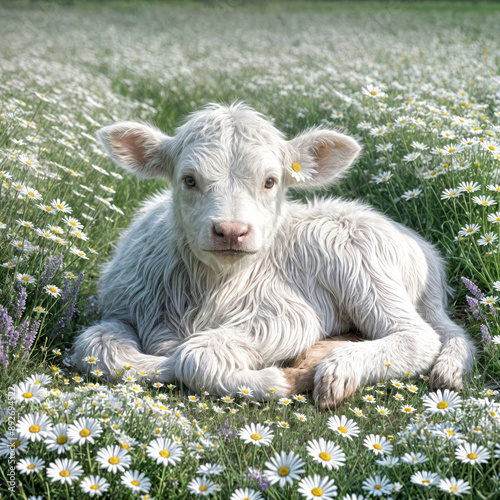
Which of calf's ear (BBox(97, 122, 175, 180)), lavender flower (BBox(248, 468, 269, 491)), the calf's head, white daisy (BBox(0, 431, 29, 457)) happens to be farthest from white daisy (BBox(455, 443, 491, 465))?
calf's ear (BBox(97, 122, 175, 180))

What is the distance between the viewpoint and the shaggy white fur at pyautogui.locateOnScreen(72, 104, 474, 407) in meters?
3.65

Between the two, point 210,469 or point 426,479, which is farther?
point 210,469

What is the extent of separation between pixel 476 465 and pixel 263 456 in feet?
2.93

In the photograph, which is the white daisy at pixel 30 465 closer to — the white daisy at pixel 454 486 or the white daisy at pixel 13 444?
the white daisy at pixel 13 444

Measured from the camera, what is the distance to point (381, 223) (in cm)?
456

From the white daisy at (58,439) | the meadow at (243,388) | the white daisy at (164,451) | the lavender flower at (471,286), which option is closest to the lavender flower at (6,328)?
the meadow at (243,388)

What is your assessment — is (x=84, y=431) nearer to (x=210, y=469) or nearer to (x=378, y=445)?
(x=210, y=469)

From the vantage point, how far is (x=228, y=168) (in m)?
3.89

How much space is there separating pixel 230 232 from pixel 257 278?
2.65 ft

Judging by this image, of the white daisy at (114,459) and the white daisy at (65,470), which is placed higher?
the white daisy at (114,459)

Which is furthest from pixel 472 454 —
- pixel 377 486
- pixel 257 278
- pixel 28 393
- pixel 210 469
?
pixel 257 278

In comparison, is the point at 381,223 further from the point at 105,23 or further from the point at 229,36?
the point at 105,23

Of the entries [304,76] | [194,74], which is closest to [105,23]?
[194,74]

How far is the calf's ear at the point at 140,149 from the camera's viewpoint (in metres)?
4.29
